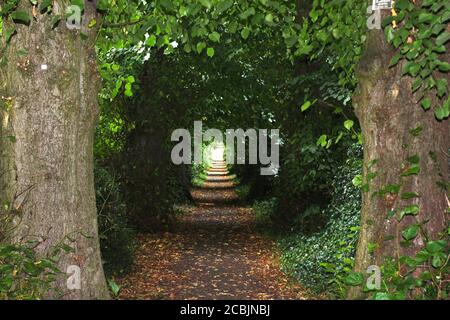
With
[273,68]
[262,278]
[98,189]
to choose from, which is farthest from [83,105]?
[273,68]

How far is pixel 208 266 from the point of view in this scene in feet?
37.4

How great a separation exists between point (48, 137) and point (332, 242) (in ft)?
20.8

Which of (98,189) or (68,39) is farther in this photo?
(98,189)

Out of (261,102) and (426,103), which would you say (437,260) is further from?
(261,102)

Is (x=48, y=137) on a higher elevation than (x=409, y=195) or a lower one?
higher

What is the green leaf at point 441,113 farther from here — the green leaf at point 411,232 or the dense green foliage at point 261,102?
the green leaf at point 411,232

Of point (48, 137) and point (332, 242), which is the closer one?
point (48, 137)

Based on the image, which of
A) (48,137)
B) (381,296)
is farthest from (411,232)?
(48,137)

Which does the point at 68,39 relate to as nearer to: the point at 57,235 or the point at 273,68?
the point at 57,235

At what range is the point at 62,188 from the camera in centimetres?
461

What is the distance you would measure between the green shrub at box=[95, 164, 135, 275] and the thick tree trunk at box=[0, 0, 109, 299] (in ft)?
15.5

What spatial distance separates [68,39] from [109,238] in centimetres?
581
